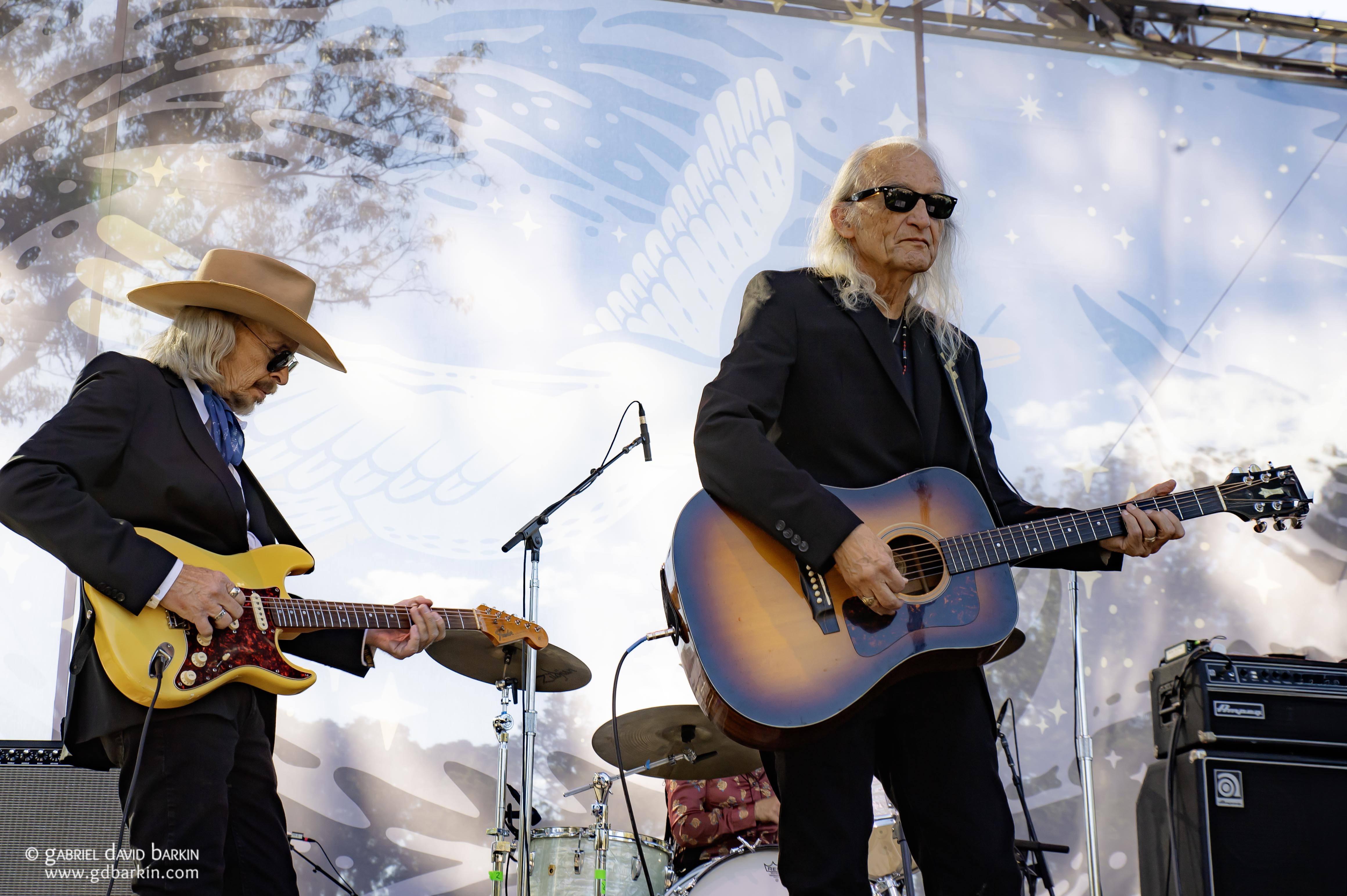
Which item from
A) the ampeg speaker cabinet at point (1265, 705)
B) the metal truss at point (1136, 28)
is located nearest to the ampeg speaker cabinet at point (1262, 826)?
the ampeg speaker cabinet at point (1265, 705)

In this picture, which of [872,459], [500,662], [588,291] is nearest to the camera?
[872,459]

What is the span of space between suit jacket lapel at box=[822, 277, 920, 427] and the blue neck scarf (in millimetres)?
1667

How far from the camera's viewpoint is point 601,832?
424 cm

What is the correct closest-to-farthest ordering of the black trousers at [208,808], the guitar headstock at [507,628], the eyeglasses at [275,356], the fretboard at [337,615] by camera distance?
the black trousers at [208,808] → the fretboard at [337,615] → the eyeglasses at [275,356] → the guitar headstock at [507,628]

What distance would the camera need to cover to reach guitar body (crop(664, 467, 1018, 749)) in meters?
2.24

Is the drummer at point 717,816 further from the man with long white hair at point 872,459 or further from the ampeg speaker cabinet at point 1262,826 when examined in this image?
the man with long white hair at point 872,459

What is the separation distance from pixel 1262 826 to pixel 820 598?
2.10 meters

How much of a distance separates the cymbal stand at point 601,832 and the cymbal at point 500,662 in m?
0.43

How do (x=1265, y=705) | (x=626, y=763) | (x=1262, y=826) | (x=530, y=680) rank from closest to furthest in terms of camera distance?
(x=1262, y=826) → (x=1265, y=705) → (x=530, y=680) → (x=626, y=763)

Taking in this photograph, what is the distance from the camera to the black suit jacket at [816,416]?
7.82ft

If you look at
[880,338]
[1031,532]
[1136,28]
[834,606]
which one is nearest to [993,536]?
[1031,532]

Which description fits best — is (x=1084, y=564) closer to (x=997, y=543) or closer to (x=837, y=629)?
(x=997, y=543)

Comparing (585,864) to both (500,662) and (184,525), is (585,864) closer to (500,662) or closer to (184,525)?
(500,662)

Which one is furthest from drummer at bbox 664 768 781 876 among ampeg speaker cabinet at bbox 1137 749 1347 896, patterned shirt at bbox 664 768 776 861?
ampeg speaker cabinet at bbox 1137 749 1347 896
